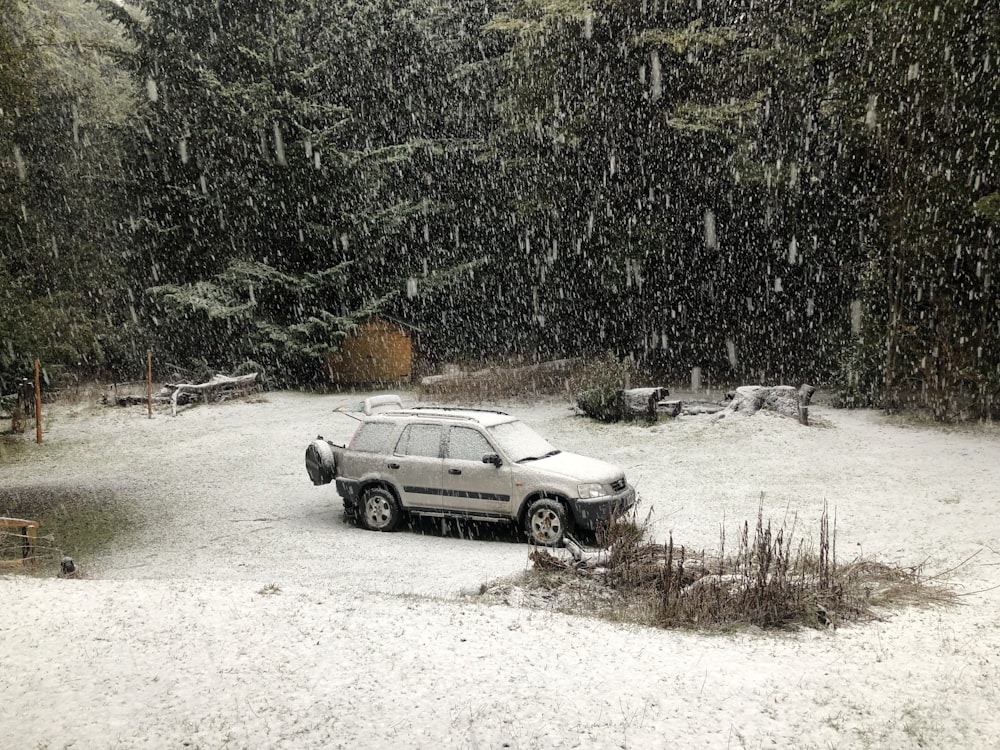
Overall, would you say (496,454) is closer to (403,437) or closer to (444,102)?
(403,437)

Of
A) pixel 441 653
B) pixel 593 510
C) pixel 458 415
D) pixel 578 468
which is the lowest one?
pixel 441 653

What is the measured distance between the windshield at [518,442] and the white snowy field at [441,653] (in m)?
1.20

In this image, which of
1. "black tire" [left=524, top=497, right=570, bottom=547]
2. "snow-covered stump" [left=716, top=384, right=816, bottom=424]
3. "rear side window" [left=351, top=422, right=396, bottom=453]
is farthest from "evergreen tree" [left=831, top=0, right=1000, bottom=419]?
"rear side window" [left=351, top=422, right=396, bottom=453]

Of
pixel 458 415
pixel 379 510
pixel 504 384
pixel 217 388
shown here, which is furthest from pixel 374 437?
pixel 217 388

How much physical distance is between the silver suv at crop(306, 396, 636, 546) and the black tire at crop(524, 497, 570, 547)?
13 mm

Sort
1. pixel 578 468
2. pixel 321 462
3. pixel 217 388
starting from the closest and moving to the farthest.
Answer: pixel 578 468 → pixel 321 462 → pixel 217 388

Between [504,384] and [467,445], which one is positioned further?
[504,384]

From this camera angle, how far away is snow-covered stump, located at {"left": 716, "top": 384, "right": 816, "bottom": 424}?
19.8 m

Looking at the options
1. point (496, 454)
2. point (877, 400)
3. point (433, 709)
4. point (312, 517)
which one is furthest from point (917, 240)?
point (433, 709)

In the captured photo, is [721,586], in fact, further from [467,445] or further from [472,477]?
[467,445]

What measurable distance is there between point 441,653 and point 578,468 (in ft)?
17.1

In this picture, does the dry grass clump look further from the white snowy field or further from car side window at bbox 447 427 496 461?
car side window at bbox 447 427 496 461

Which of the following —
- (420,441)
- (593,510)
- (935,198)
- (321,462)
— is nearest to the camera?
(593,510)

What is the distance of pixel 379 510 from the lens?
1224 centimetres
